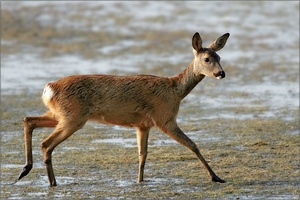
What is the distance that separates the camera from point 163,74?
19203mm

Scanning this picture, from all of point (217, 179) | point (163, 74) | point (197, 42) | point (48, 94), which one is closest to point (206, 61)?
point (197, 42)

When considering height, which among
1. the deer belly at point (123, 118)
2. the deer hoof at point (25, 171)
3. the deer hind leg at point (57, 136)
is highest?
the deer belly at point (123, 118)

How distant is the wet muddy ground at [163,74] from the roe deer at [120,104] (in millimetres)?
486

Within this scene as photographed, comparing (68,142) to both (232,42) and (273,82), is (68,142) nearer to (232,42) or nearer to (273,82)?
(273,82)

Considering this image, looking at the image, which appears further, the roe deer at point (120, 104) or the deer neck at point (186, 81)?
the deer neck at point (186, 81)

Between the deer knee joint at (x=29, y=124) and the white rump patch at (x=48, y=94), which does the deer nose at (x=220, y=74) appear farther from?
the deer knee joint at (x=29, y=124)

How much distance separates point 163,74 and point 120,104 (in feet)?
29.0

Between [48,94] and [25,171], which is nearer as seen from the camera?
[25,171]

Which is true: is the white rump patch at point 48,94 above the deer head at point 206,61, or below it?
below

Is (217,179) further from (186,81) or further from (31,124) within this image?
(31,124)

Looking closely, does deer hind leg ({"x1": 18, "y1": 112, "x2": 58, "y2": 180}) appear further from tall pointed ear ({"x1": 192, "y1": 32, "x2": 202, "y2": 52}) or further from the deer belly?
tall pointed ear ({"x1": 192, "y1": 32, "x2": 202, "y2": 52})

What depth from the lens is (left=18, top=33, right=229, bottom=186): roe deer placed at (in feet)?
33.5

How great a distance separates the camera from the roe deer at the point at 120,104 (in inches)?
402

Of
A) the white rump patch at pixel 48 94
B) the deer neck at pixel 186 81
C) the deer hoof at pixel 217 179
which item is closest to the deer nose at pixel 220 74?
the deer neck at pixel 186 81
